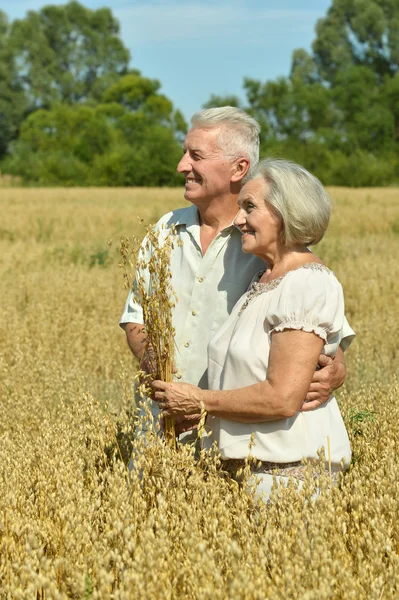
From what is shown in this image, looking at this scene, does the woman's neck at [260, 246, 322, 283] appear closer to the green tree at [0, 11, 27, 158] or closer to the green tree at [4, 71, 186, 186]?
the green tree at [4, 71, 186, 186]

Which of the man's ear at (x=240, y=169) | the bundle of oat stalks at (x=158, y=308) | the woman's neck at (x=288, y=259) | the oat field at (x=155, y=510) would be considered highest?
the man's ear at (x=240, y=169)

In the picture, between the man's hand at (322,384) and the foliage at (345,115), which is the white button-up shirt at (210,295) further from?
the foliage at (345,115)

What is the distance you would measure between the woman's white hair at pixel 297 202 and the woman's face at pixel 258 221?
0.08 feet

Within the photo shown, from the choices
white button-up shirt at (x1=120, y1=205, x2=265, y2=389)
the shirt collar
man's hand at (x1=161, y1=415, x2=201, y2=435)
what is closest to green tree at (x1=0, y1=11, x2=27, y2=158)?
the shirt collar

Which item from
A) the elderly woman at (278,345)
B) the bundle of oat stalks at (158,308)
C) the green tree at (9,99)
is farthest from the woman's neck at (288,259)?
the green tree at (9,99)

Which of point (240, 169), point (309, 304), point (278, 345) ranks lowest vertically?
point (278, 345)

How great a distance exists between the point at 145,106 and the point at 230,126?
61.6 m

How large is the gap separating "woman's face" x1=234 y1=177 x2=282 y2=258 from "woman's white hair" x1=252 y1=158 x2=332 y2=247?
24mm

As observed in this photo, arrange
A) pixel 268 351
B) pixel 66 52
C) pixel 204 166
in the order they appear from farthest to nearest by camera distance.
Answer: pixel 66 52
pixel 204 166
pixel 268 351

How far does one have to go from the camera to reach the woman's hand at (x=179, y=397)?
3.06 m

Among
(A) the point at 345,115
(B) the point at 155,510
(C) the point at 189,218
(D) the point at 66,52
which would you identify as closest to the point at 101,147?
(A) the point at 345,115

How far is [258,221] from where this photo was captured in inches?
121

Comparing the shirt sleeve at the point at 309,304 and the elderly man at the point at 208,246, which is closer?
the shirt sleeve at the point at 309,304

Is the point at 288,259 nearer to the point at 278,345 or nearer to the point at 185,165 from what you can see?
the point at 278,345
